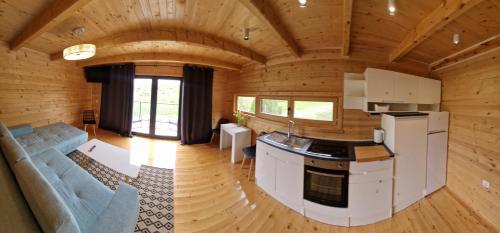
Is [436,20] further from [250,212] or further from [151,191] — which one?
[151,191]

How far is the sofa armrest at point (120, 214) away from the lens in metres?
1.13

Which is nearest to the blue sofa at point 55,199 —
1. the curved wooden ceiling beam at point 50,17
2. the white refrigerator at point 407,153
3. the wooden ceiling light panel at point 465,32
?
the curved wooden ceiling beam at point 50,17

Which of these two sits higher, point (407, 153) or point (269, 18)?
point (269, 18)

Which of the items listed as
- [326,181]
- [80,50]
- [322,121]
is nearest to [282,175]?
[326,181]

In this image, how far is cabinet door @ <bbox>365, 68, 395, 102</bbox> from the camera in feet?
7.98

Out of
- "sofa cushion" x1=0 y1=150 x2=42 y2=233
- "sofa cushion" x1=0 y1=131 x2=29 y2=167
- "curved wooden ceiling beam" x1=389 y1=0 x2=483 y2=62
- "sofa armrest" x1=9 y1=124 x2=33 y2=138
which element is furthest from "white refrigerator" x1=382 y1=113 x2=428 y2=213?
"sofa armrest" x1=9 y1=124 x2=33 y2=138

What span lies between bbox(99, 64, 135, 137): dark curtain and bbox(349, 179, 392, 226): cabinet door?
5660mm

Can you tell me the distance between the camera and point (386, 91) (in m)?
2.53

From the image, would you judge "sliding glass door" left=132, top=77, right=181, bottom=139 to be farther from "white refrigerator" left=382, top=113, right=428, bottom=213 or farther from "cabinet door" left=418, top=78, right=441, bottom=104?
"cabinet door" left=418, top=78, right=441, bottom=104

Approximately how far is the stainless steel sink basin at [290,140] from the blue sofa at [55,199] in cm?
196

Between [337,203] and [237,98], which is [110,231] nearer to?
[337,203]

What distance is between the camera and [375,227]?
2174 mm

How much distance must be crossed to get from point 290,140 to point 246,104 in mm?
2071

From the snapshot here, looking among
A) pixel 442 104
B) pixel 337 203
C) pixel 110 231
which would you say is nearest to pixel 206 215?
pixel 110 231
